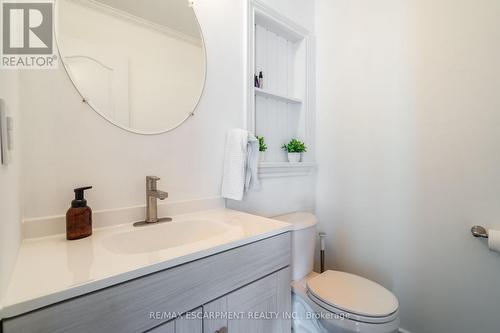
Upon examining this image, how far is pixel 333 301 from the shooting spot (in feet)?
3.23

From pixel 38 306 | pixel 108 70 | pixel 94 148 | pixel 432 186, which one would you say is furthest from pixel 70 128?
pixel 432 186

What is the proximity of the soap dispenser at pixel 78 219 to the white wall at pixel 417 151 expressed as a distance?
1.46m

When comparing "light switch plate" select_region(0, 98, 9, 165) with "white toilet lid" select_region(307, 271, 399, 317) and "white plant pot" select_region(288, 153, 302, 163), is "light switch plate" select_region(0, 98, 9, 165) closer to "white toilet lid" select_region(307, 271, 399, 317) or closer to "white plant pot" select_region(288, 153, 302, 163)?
"white toilet lid" select_region(307, 271, 399, 317)

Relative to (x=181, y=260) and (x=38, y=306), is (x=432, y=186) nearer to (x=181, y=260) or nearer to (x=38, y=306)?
(x=181, y=260)

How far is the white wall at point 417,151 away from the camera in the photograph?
1095mm

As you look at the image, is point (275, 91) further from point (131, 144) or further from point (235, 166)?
point (131, 144)

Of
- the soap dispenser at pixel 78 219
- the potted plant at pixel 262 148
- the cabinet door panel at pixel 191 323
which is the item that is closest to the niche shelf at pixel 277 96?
the potted plant at pixel 262 148

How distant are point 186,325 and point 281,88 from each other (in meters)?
1.53

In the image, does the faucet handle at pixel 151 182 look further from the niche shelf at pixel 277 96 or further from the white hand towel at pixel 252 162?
the niche shelf at pixel 277 96

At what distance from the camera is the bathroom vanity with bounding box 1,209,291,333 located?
1.53ft

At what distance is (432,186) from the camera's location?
4.07ft

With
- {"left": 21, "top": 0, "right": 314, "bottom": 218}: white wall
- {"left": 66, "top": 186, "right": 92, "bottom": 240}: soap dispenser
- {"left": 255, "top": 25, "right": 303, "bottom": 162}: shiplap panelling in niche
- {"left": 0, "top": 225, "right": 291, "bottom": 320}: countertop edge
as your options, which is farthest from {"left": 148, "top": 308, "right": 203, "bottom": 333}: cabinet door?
{"left": 255, "top": 25, "right": 303, "bottom": 162}: shiplap panelling in niche

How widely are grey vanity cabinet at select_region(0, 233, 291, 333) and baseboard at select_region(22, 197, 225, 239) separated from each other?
429mm
